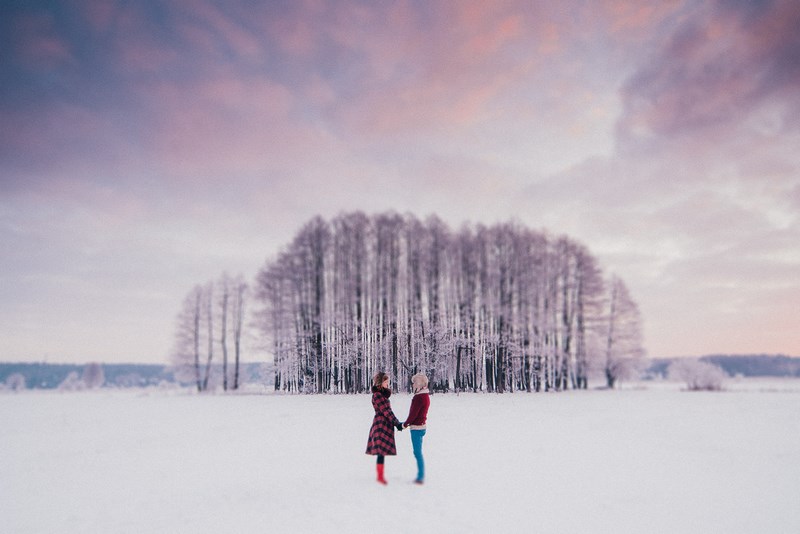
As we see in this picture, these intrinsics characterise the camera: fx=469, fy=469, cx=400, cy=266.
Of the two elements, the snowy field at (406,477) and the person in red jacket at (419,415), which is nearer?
the snowy field at (406,477)

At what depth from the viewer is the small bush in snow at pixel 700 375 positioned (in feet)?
160

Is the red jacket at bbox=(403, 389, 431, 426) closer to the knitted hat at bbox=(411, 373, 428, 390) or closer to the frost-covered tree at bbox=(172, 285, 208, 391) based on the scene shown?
the knitted hat at bbox=(411, 373, 428, 390)

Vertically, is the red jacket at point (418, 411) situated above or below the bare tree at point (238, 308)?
below

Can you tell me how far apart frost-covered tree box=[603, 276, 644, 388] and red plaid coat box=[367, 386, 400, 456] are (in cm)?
4527

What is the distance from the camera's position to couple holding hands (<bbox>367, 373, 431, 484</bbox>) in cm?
1084

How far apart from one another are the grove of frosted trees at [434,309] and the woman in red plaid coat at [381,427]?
23.4 meters

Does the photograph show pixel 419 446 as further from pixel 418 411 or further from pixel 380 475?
pixel 380 475

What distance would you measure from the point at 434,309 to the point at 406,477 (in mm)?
28541

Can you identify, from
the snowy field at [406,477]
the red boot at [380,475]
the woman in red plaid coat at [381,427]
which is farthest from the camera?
the woman in red plaid coat at [381,427]

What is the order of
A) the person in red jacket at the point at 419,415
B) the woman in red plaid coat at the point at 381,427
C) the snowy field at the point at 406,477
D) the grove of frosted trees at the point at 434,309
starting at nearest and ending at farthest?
the snowy field at the point at 406,477 → the person in red jacket at the point at 419,415 → the woman in red plaid coat at the point at 381,427 → the grove of frosted trees at the point at 434,309

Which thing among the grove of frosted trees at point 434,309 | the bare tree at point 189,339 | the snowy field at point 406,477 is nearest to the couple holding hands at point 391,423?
the snowy field at point 406,477

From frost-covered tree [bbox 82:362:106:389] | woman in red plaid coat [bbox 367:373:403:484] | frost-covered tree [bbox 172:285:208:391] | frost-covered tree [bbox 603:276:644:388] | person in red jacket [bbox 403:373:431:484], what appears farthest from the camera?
frost-covered tree [bbox 82:362:106:389]

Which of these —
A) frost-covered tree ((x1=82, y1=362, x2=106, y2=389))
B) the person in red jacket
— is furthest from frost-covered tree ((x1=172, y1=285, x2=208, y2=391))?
frost-covered tree ((x1=82, y1=362, x2=106, y2=389))

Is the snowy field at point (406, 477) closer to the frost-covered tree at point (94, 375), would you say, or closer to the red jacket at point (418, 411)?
the red jacket at point (418, 411)
